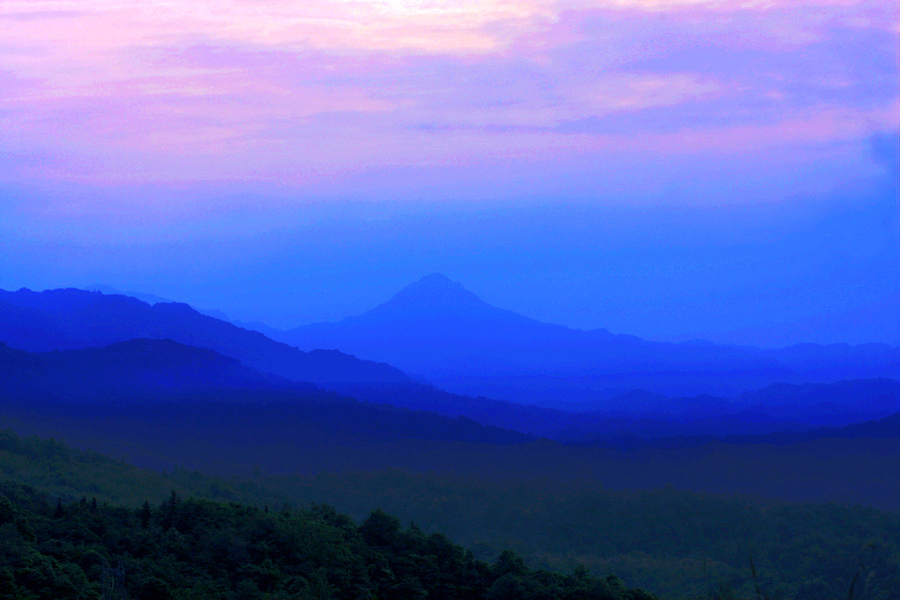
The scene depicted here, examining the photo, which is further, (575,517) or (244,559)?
(575,517)

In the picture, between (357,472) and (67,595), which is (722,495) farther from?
(67,595)

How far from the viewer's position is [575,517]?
502 feet

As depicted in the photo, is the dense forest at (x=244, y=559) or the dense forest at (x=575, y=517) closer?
the dense forest at (x=244, y=559)

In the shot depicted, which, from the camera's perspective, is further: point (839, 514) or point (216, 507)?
point (839, 514)

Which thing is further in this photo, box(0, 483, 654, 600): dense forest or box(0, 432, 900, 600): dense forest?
box(0, 432, 900, 600): dense forest

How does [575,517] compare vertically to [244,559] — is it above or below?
above

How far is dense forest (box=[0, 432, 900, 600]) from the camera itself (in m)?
111

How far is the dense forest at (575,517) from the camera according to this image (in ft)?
365

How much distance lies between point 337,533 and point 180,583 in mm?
10700

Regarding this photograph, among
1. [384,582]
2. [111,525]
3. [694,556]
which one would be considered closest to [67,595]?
[111,525]

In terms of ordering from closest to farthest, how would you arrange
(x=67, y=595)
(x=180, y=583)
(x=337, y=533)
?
(x=67, y=595) < (x=180, y=583) < (x=337, y=533)

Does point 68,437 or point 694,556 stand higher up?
point 68,437

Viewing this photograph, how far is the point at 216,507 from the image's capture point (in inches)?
1743

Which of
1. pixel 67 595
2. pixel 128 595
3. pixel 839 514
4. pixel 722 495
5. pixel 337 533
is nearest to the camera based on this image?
A: pixel 67 595
